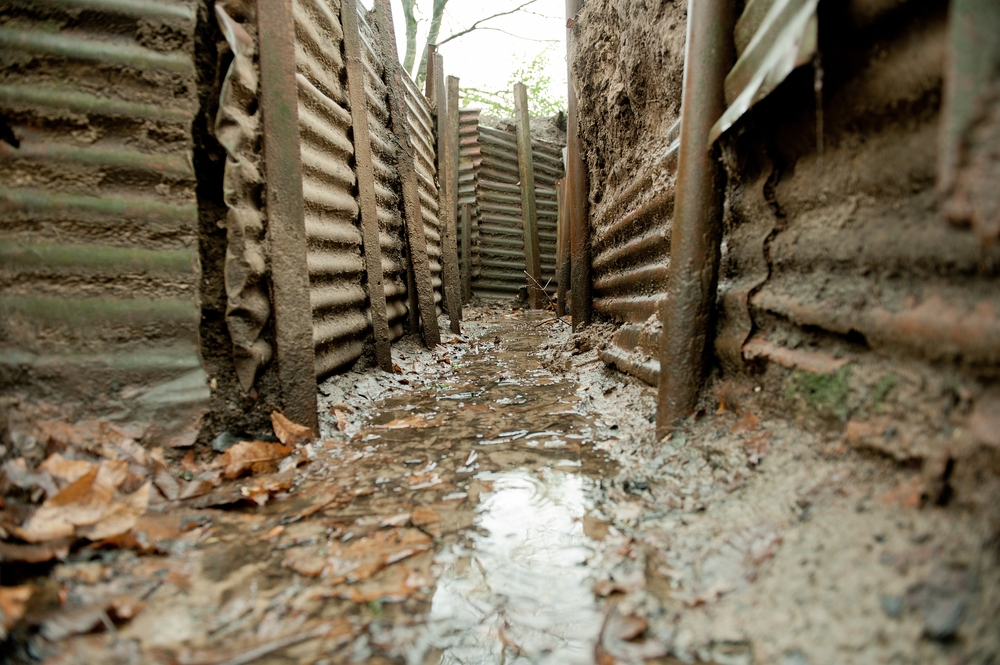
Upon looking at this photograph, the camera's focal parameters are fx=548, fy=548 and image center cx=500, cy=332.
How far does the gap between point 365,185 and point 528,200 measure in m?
6.15

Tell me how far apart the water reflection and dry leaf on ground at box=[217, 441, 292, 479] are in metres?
0.86

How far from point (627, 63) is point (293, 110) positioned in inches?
79.4

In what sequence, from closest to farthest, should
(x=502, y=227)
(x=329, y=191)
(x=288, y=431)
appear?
1. (x=288, y=431)
2. (x=329, y=191)
3. (x=502, y=227)

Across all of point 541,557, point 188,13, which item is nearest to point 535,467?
point 541,557

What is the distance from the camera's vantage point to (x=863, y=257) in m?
1.29

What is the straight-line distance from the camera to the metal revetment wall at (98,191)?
69.8 inches

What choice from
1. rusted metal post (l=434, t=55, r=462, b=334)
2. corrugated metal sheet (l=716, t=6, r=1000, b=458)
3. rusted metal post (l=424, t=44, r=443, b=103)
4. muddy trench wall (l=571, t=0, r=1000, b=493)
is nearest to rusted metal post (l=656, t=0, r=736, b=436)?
muddy trench wall (l=571, t=0, r=1000, b=493)

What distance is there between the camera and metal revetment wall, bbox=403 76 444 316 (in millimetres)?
5535

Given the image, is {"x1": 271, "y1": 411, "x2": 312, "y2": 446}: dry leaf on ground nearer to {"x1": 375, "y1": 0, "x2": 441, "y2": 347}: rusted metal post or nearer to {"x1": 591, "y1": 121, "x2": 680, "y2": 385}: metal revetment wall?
{"x1": 591, "y1": 121, "x2": 680, "y2": 385}: metal revetment wall

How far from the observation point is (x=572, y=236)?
15.0 ft

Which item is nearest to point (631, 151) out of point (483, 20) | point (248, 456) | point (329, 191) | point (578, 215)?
point (578, 215)

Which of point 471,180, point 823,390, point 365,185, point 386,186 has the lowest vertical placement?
point 823,390

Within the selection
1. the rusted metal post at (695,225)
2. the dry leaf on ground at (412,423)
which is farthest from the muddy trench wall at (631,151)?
the dry leaf on ground at (412,423)

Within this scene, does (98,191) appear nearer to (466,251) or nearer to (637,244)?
(637,244)
